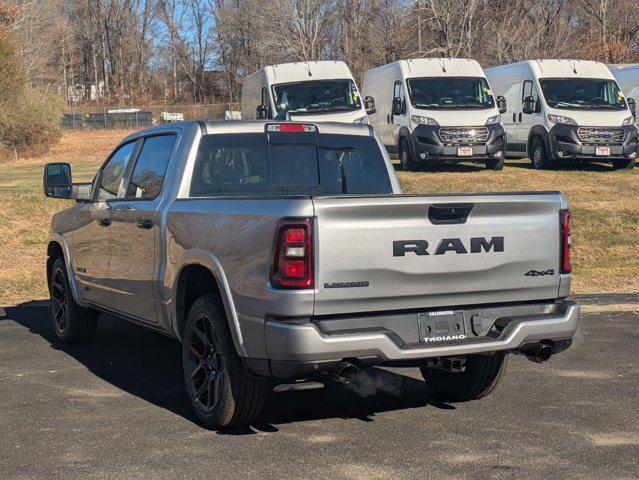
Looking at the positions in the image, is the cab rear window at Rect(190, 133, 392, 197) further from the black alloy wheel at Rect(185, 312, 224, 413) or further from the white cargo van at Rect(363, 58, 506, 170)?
the white cargo van at Rect(363, 58, 506, 170)

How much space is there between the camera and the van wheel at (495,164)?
23375 mm

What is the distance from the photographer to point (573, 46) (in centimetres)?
6097

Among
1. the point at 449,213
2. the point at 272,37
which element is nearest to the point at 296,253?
the point at 449,213

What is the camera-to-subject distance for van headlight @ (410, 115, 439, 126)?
22.9 m

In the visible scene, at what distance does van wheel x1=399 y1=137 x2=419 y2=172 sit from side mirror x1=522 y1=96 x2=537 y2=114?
10.5 feet

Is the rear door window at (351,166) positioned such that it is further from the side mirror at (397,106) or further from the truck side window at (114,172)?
the side mirror at (397,106)

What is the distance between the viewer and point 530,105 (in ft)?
80.1

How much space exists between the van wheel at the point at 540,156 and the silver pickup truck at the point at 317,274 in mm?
17773

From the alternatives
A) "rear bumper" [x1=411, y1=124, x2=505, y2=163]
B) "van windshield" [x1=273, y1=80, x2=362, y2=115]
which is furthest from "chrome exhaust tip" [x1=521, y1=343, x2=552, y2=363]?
"van windshield" [x1=273, y1=80, x2=362, y2=115]

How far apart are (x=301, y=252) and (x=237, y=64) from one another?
8688cm

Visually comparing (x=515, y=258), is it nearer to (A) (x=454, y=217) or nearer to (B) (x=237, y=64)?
(A) (x=454, y=217)

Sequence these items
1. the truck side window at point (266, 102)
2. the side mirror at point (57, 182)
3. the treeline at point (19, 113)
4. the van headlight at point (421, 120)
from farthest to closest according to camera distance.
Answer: the treeline at point (19, 113)
the truck side window at point (266, 102)
the van headlight at point (421, 120)
the side mirror at point (57, 182)

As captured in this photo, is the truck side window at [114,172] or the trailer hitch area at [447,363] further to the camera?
the truck side window at [114,172]

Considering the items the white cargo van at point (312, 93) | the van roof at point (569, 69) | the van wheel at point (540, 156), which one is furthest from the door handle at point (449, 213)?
the van roof at point (569, 69)
